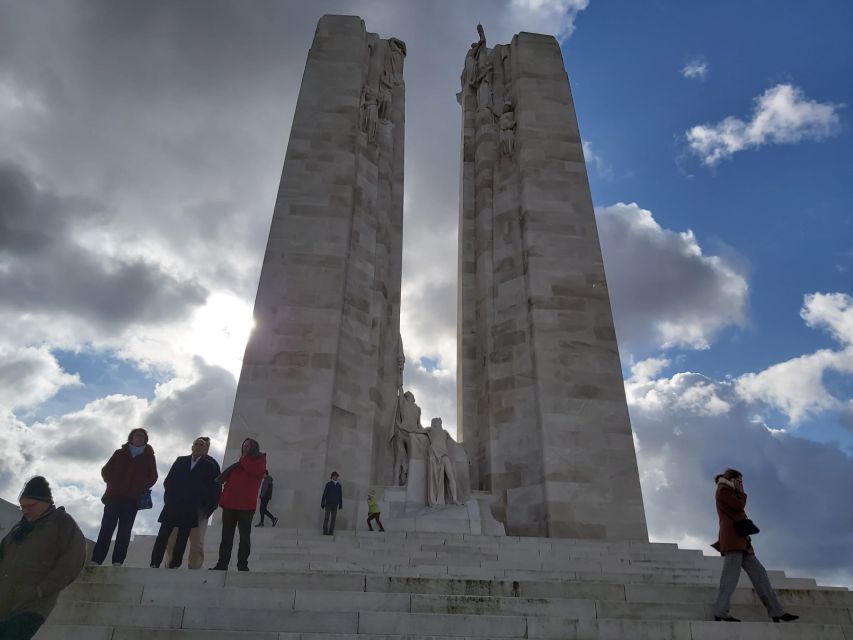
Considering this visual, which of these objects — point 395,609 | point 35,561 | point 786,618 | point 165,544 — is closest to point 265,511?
point 165,544

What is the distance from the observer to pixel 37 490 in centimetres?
429

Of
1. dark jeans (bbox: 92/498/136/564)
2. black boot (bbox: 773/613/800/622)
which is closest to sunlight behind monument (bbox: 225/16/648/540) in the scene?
dark jeans (bbox: 92/498/136/564)

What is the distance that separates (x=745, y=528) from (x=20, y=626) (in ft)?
18.8

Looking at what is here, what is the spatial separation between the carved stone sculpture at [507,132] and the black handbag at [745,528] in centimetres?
1466

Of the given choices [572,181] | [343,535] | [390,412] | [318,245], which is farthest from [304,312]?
[572,181]

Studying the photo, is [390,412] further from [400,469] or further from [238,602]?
[238,602]

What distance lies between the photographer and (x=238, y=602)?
532 centimetres

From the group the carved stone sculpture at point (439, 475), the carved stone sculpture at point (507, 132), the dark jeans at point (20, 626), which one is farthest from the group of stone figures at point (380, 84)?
the dark jeans at point (20, 626)

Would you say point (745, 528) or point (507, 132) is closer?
point (745, 528)

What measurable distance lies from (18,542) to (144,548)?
5227 millimetres

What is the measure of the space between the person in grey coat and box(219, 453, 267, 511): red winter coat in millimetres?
2029

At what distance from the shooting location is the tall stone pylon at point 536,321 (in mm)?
13953

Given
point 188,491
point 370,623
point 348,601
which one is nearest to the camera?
point 370,623

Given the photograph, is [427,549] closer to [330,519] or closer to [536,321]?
[330,519]
